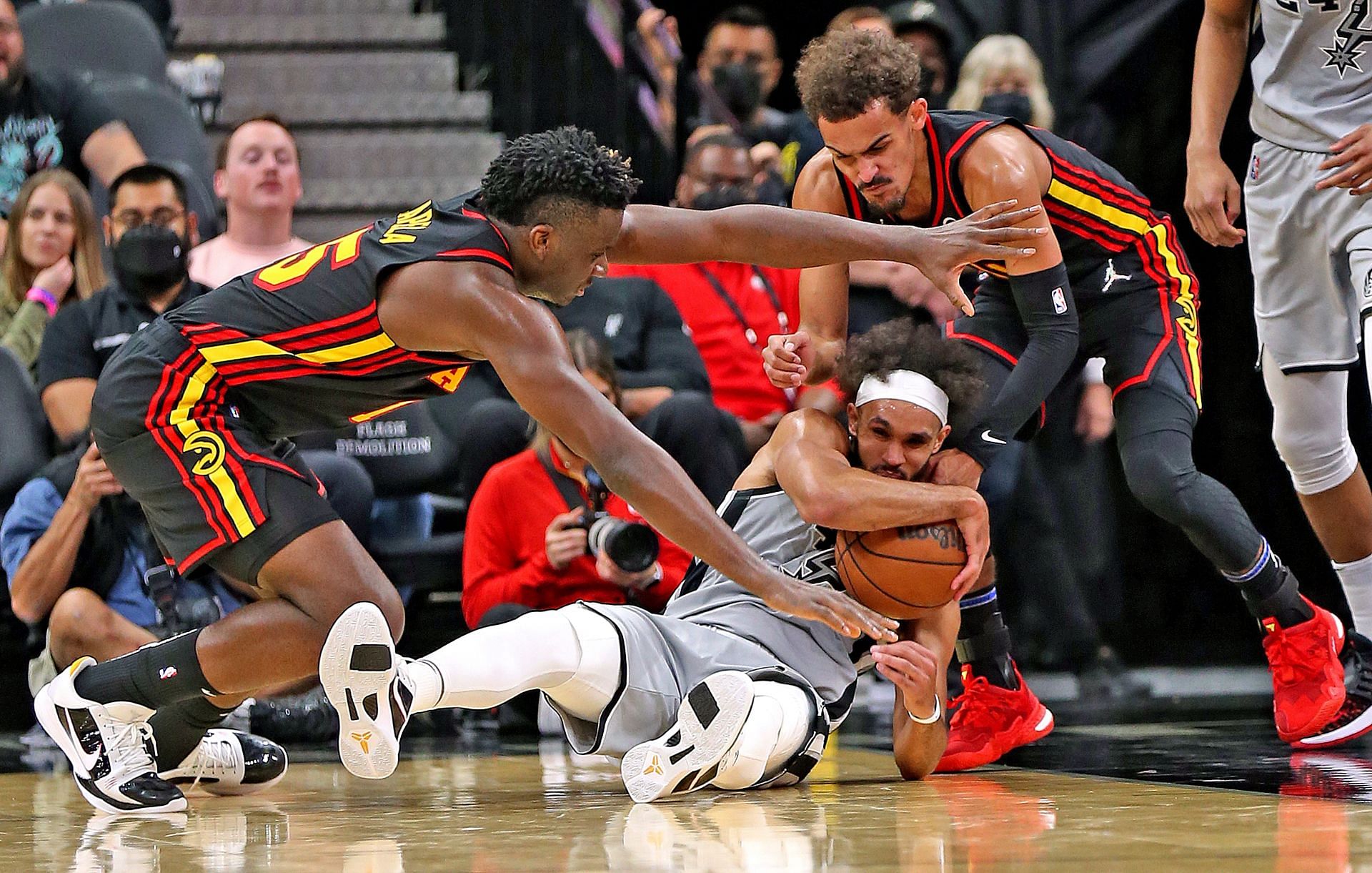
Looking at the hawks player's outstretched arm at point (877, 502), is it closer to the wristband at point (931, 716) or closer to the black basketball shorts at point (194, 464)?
the wristband at point (931, 716)

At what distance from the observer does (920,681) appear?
287 centimetres

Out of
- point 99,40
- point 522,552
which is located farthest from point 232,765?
point 99,40

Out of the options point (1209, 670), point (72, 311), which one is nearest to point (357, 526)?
point (72, 311)

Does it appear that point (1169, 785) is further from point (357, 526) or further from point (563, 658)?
point (357, 526)

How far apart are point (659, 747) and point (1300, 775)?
119 cm

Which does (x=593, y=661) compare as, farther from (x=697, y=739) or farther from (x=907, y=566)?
(x=907, y=566)

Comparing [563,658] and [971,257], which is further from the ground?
[971,257]

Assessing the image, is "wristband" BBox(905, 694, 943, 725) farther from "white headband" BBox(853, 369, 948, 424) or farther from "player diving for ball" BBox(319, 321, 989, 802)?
"white headband" BBox(853, 369, 948, 424)

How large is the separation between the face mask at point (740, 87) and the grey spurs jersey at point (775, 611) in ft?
10.8

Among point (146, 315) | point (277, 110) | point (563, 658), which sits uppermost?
point (277, 110)

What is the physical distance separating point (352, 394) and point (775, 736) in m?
1.01

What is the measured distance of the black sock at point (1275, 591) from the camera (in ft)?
11.6

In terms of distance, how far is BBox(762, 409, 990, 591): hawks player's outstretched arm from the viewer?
288 cm

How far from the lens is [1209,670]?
611 centimetres
